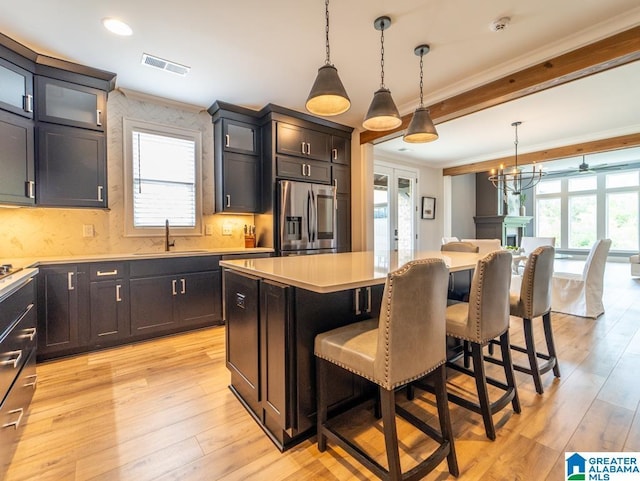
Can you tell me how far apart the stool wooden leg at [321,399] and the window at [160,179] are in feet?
9.64

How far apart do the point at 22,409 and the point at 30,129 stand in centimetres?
227

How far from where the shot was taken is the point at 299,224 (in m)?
4.00

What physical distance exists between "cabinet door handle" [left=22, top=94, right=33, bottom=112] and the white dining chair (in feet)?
18.7

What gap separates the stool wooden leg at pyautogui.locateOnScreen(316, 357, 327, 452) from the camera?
4.97ft

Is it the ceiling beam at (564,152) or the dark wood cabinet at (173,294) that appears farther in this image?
the ceiling beam at (564,152)

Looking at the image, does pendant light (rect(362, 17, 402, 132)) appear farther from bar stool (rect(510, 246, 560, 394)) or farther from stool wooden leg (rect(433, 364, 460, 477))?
stool wooden leg (rect(433, 364, 460, 477))

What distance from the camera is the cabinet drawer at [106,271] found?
110 inches

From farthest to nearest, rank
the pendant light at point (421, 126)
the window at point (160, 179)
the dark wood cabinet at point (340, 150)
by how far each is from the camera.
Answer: the dark wood cabinet at point (340, 150) < the window at point (160, 179) < the pendant light at point (421, 126)

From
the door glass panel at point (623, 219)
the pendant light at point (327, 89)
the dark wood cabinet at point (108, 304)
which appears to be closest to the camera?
the pendant light at point (327, 89)

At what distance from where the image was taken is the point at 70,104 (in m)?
2.84

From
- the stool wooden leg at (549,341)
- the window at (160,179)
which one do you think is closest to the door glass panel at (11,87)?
the window at (160,179)

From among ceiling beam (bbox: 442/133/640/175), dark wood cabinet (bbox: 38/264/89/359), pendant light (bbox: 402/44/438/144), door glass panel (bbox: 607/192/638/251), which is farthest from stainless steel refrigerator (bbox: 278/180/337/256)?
door glass panel (bbox: 607/192/638/251)

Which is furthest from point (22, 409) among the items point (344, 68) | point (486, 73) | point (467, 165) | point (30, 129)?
point (467, 165)

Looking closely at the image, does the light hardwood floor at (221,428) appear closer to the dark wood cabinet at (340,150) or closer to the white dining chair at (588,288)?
the white dining chair at (588,288)
